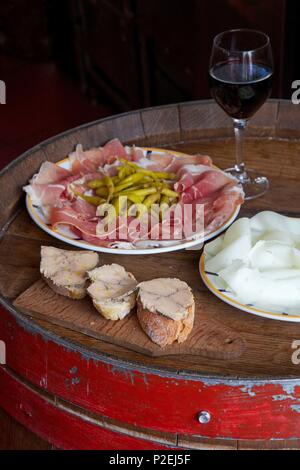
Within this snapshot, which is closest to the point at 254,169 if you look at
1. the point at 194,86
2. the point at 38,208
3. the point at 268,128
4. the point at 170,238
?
the point at 268,128

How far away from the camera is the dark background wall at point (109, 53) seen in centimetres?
339

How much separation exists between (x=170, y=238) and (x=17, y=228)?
447 millimetres

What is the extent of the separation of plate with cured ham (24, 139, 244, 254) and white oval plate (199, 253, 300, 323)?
164 millimetres

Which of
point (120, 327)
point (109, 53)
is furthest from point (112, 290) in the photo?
point (109, 53)

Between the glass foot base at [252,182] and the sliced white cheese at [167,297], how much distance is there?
523mm

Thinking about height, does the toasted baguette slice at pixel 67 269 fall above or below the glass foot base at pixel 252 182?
→ above

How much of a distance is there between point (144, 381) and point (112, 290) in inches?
9.7

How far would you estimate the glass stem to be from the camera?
2.04 metres

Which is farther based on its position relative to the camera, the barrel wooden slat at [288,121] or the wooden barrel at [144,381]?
the barrel wooden slat at [288,121]

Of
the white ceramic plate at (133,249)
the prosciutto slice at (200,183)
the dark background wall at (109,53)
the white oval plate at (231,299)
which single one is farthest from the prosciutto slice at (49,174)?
the dark background wall at (109,53)

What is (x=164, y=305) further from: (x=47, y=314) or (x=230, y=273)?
(x=47, y=314)

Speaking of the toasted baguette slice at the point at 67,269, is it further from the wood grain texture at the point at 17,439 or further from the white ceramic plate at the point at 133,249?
the wood grain texture at the point at 17,439

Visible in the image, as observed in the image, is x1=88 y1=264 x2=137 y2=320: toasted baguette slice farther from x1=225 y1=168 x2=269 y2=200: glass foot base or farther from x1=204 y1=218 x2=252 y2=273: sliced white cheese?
x1=225 y1=168 x2=269 y2=200: glass foot base

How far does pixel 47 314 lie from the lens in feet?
5.25
